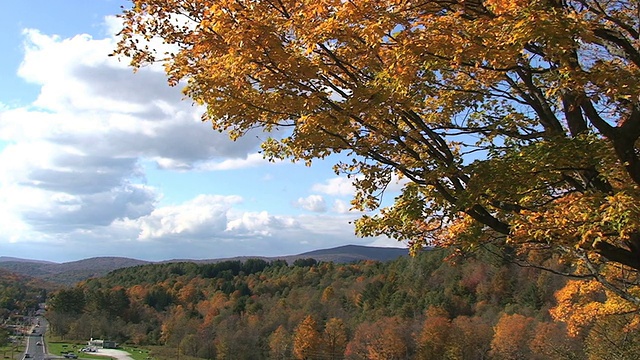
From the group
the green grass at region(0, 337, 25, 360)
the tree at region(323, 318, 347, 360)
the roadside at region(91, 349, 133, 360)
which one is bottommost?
the roadside at region(91, 349, 133, 360)

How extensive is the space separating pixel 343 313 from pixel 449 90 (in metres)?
76.0

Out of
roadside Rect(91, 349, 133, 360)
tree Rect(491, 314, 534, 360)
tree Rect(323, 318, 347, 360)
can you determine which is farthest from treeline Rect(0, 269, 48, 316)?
tree Rect(491, 314, 534, 360)

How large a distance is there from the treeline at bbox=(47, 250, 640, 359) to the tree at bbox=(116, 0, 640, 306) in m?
10.4

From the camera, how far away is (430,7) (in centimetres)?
459

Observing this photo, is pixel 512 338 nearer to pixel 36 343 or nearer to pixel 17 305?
pixel 36 343

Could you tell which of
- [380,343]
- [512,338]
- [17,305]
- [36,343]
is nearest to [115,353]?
[36,343]

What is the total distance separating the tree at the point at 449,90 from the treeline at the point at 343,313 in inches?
410

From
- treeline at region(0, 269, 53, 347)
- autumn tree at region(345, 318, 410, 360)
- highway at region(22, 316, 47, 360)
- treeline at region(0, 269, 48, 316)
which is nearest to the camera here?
autumn tree at region(345, 318, 410, 360)

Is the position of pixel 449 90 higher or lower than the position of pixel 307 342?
higher

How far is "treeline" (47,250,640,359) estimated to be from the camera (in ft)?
173

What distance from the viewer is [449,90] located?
555 cm

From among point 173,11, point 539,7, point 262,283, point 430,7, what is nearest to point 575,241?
point 539,7

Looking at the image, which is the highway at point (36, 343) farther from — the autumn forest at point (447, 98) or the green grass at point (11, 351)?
the autumn forest at point (447, 98)

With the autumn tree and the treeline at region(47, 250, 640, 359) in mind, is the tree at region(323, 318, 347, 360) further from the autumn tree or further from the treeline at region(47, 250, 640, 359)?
the autumn tree
